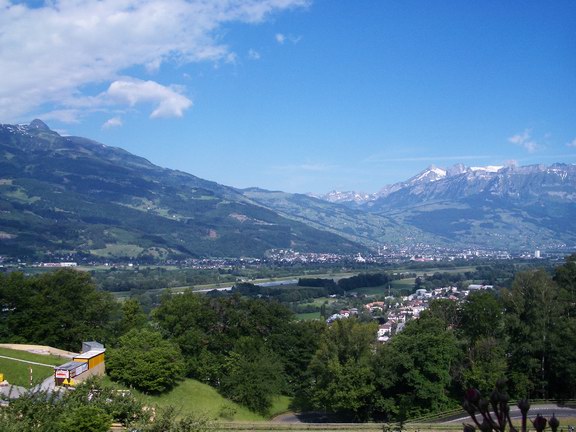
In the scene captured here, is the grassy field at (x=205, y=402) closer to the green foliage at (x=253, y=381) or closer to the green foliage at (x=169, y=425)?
the green foliage at (x=253, y=381)

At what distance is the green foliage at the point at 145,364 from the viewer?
2730 centimetres

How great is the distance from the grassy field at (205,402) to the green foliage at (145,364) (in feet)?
1.73

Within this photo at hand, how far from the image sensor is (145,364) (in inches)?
1076

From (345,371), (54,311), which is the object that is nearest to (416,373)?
(345,371)

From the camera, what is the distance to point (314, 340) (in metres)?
35.5

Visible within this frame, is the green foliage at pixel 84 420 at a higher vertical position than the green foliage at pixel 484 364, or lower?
higher

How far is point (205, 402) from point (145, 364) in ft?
13.4

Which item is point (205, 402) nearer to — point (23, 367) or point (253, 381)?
point (253, 381)

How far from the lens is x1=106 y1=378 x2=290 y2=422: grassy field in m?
27.7

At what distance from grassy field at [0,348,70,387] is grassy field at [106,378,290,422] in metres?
3.02

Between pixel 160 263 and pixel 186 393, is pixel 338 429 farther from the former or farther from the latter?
pixel 160 263

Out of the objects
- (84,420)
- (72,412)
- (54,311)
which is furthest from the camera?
(54,311)

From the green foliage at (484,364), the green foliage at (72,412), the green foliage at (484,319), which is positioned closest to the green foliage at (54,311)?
the green foliage at (72,412)

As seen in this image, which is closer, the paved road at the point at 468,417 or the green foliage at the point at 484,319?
the paved road at the point at 468,417
